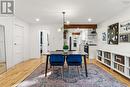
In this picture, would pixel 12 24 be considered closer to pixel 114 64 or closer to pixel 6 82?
pixel 6 82

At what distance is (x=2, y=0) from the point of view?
4.28 m

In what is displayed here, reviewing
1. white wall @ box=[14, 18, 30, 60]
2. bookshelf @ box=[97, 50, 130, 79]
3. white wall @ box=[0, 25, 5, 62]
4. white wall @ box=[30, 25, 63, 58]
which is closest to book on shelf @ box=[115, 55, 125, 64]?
bookshelf @ box=[97, 50, 130, 79]

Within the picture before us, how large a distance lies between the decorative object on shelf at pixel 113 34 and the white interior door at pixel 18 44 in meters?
4.27

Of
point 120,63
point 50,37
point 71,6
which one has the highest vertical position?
point 71,6

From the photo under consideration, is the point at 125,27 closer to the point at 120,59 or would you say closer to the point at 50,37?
the point at 120,59

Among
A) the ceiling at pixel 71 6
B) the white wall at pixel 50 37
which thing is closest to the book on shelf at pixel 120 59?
the ceiling at pixel 71 6

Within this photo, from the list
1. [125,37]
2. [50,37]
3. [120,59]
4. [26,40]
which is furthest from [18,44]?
[125,37]

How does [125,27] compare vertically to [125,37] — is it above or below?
above

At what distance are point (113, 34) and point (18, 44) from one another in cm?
450

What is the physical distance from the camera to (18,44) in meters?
7.61

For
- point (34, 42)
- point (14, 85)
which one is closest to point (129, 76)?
point (14, 85)

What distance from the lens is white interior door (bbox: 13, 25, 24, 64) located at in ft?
23.3

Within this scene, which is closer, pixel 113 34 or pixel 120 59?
pixel 120 59

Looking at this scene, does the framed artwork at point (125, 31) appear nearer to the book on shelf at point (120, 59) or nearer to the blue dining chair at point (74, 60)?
the book on shelf at point (120, 59)
